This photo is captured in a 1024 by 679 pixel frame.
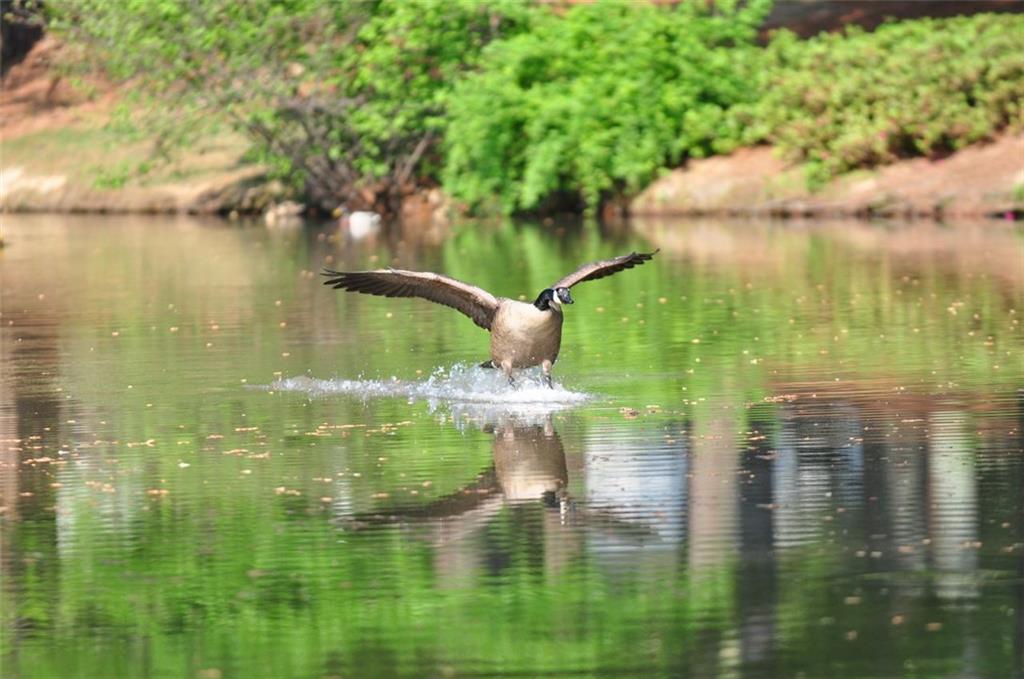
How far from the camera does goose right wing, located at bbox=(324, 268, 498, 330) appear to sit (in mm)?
15719

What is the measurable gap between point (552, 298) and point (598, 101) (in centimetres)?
2606

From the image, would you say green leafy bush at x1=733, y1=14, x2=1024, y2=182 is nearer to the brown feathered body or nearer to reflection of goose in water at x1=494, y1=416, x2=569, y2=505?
the brown feathered body

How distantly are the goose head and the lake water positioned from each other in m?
0.68

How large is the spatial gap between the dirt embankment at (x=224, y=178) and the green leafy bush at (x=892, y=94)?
1.44 feet

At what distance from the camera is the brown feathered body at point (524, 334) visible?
49.8ft

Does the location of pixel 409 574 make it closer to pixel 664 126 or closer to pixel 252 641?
pixel 252 641

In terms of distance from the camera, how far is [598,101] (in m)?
40.8

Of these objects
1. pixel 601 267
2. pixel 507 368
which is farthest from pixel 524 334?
pixel 601 267

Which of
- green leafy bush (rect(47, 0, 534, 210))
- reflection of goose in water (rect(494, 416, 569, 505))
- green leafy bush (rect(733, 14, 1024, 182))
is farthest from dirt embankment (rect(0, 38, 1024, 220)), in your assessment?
reflection of goose in water (rect(494, 416, 569, 505))

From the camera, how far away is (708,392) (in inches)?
614

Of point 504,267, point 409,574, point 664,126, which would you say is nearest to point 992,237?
point 504,267

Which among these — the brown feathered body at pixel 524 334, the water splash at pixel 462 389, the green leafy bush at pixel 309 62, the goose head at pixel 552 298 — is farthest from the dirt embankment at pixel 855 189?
the goose head at pixel 552 298

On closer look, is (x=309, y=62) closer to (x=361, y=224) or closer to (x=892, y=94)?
(x=361, y=224)

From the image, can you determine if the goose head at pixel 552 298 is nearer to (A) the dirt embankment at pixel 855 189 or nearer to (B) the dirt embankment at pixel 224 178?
(A) the dirt embankment at pixel 855 189
